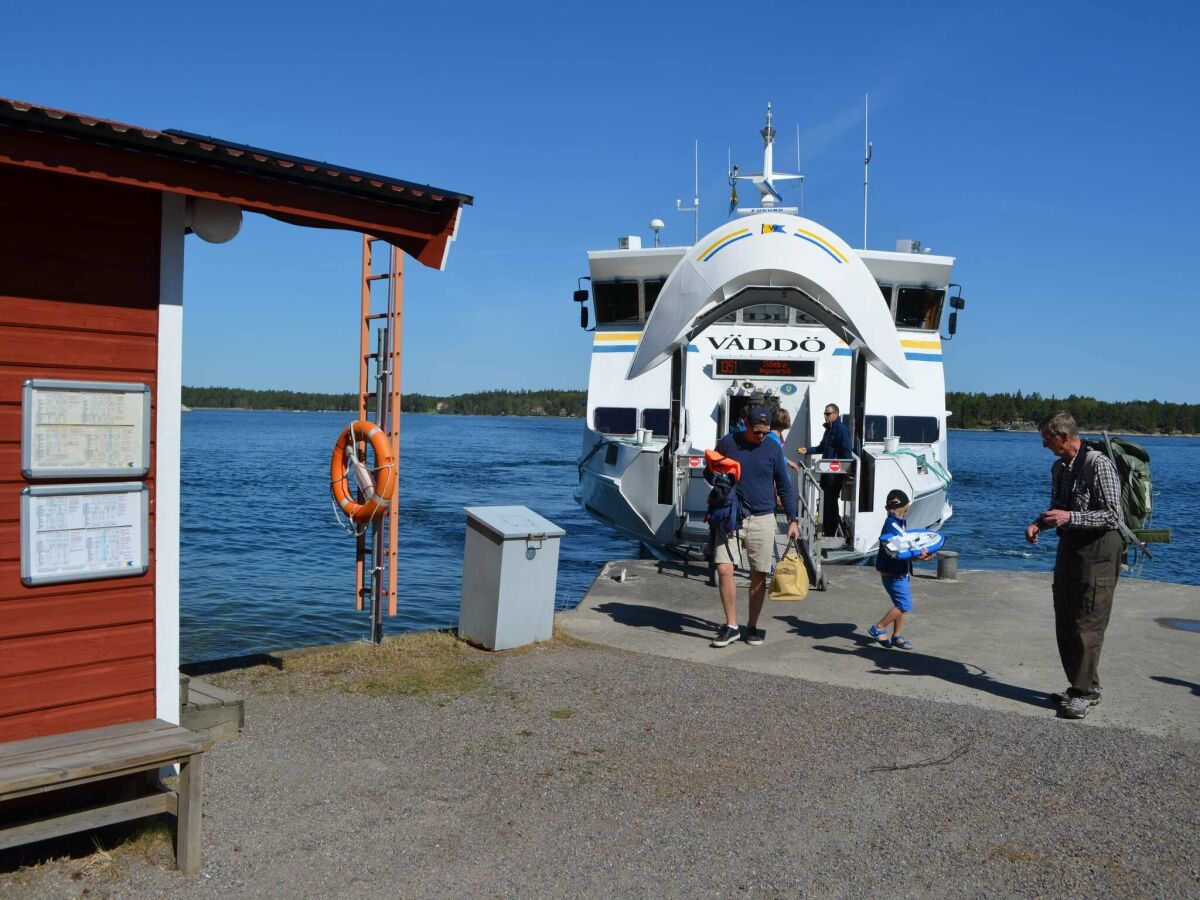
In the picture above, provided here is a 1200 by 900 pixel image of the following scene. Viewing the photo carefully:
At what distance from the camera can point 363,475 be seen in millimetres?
7031

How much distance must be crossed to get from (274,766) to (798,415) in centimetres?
1104

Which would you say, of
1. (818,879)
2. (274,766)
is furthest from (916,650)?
(274,766)

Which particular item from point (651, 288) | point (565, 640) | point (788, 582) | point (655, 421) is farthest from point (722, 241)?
point (565, 640)

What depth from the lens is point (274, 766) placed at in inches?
196

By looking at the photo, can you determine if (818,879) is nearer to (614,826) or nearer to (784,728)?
(614,826)

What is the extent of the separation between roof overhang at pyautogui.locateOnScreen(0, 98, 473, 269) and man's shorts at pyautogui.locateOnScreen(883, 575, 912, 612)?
4.50 metres

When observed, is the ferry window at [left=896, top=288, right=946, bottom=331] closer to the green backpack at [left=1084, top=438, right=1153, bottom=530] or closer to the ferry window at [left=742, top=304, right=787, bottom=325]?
Result: the ferry window at [left=742, top=304, right=787, bottom=325]

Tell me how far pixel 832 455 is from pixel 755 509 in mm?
4384

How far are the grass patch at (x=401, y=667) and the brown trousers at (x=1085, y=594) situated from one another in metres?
3.66

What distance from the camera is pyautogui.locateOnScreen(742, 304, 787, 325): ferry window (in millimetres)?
15141

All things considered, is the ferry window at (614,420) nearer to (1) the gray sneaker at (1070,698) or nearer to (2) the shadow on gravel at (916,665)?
(2) the shadow on gravel at (916,665)

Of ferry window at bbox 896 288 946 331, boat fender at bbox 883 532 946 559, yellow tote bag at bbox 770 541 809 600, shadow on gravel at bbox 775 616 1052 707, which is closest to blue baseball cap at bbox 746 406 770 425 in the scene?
yellow tote bag at bbox 770 541 809 600

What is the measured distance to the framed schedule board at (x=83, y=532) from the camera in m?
4.10

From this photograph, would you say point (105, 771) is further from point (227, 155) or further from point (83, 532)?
point (227, 155)
